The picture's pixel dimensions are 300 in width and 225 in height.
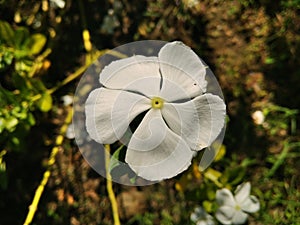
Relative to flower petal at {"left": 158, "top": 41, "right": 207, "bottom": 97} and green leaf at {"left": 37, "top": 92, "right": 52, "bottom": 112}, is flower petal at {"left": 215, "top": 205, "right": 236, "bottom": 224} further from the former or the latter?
green leaf at {"left": 37, "top": 92, "right": 52, "bottom": 112}

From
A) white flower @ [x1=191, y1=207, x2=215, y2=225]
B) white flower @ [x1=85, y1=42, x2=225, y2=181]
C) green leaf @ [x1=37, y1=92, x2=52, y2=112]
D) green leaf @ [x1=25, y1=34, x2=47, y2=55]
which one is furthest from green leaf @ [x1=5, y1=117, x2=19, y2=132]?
white flower @ [x1=191, y1=207, x2=215, y2=225]

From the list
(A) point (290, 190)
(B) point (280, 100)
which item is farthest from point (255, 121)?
(A) point (290, 190)

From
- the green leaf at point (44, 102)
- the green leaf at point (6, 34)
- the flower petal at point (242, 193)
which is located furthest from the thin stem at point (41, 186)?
the flower petal at point (242, 193)

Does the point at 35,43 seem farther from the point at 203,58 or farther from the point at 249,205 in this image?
the point at 249,205

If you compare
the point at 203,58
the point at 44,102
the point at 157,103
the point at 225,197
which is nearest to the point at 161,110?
the point at 157,103

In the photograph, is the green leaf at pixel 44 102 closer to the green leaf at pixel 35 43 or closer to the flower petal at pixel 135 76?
the green leaf at pixel 35 43

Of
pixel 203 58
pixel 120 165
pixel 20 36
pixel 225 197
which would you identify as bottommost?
pixel 225 197
